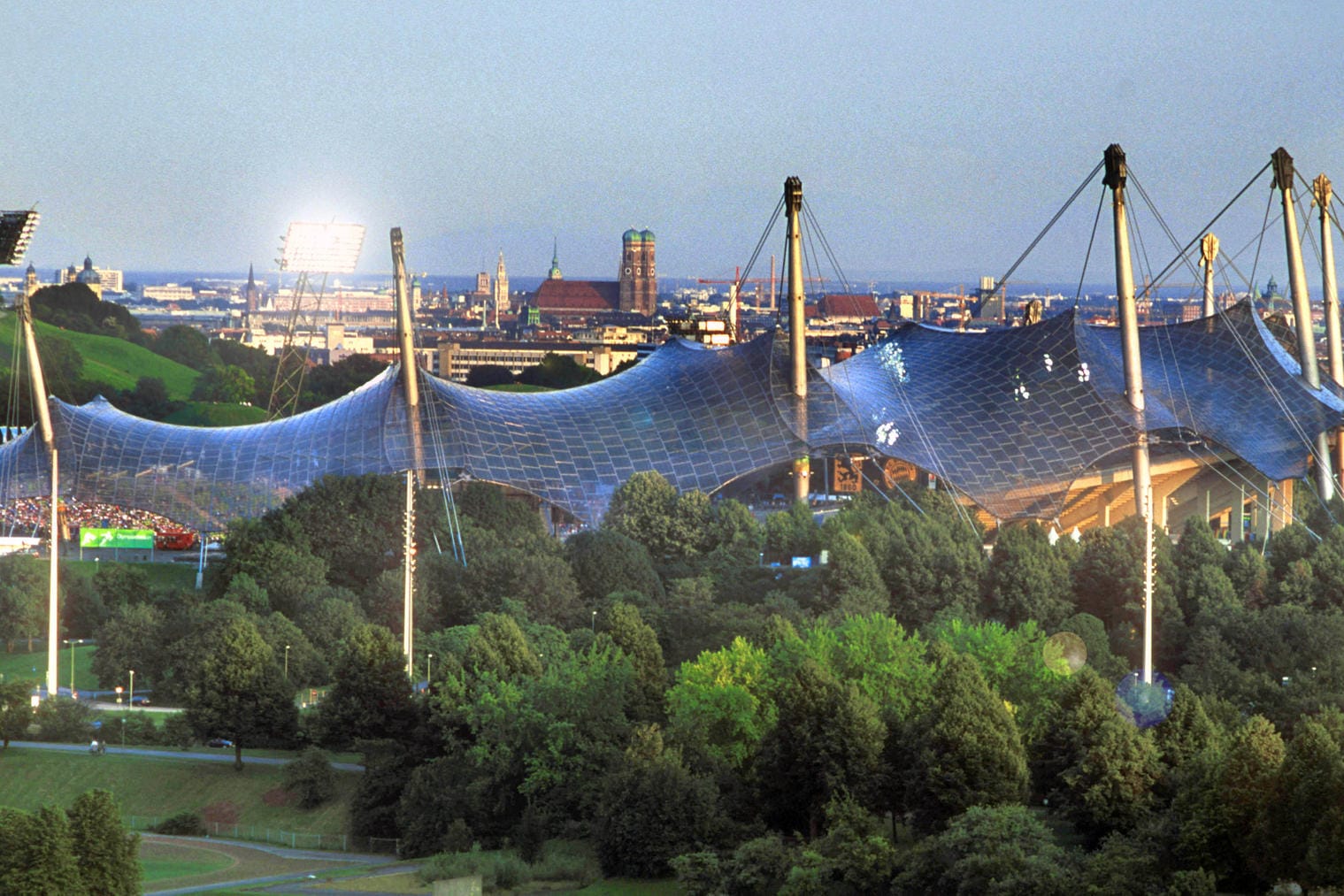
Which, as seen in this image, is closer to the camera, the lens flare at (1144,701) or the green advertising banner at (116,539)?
the lens flare at (1144,701)

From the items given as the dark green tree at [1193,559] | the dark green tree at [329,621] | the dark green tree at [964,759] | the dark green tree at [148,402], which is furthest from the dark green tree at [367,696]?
the dark green tree at [148,402]

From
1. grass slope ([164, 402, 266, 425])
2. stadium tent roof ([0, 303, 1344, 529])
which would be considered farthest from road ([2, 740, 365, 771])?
grass slope ([164, 402, 266, 425])

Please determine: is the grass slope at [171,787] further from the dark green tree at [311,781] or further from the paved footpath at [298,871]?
the paved footpath at [298,871]

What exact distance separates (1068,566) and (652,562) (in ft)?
54.8

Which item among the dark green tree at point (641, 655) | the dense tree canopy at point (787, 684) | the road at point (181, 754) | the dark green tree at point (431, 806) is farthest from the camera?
the road at point (181, 754)

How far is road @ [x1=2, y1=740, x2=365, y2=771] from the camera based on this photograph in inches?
2351

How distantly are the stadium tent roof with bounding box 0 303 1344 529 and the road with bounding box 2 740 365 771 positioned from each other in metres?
32.4

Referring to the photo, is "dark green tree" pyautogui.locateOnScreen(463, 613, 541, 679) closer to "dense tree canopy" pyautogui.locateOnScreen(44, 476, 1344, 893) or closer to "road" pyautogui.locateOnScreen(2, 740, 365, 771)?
"dense tree canopy" pyautogui.locateOnScreen(44, 476, 1344, 893)

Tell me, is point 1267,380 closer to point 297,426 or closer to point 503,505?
point 503,505

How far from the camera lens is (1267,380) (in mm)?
97688

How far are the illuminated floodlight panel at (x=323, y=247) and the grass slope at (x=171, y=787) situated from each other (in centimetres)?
6546

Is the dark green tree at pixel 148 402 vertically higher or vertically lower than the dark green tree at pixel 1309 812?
higher

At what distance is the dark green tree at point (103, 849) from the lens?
42.9 metres

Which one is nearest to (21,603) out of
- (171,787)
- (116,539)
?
(116,539)
